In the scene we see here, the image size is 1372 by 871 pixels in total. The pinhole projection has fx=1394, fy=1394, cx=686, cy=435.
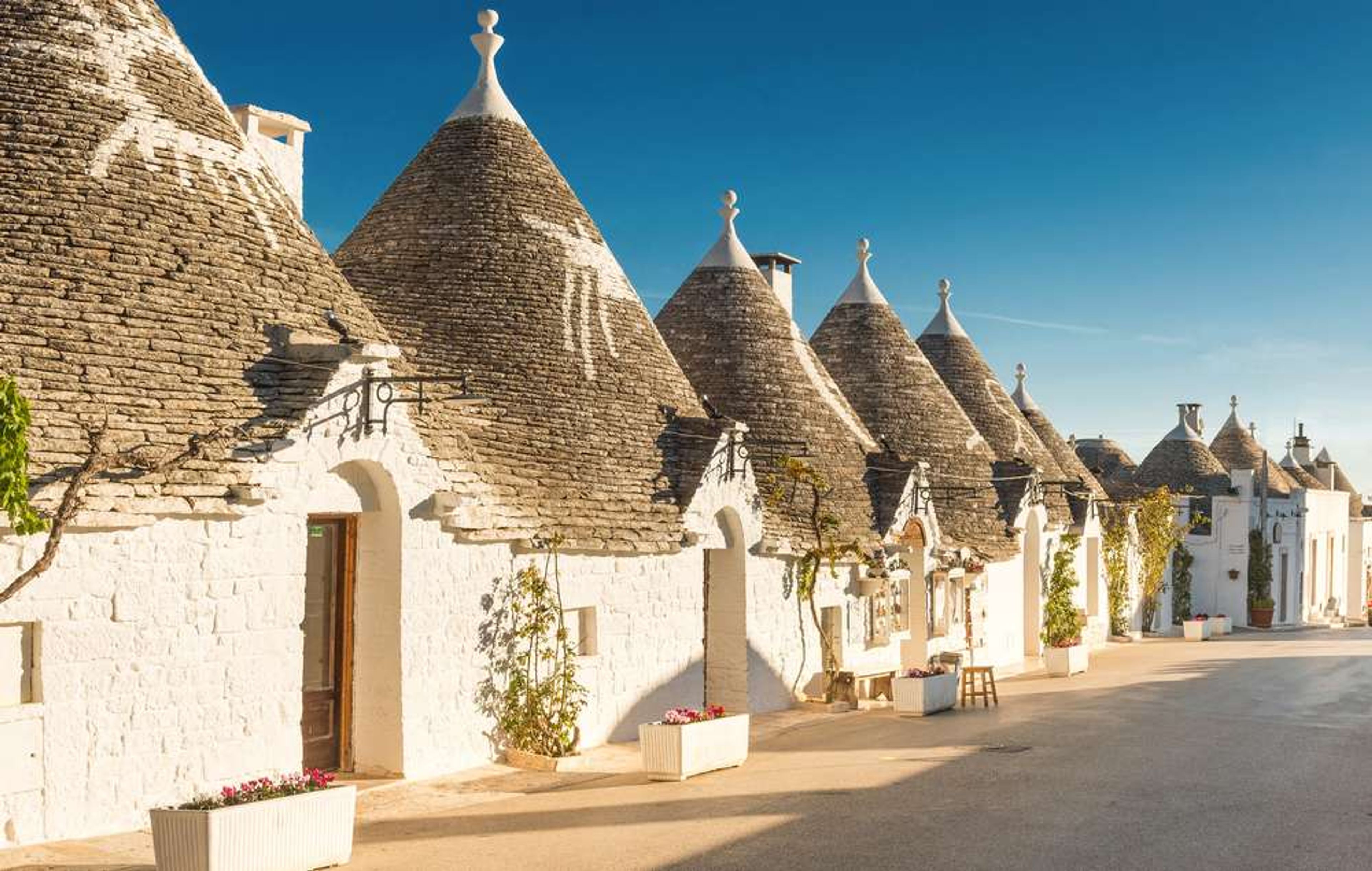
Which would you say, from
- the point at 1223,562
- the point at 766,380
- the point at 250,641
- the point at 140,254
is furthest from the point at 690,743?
the point at 1223,562

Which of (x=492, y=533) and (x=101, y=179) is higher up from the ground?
(x=101, y=179)

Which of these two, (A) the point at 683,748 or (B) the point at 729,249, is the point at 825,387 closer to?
(B) the point at 729,249

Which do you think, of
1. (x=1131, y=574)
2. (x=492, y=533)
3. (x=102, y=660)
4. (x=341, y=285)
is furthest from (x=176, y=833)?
(x=1131, y=574)

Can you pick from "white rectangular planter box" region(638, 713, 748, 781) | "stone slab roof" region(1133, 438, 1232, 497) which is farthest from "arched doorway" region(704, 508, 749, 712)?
"stone slab roof" region(1133, 438, 1232, 497)

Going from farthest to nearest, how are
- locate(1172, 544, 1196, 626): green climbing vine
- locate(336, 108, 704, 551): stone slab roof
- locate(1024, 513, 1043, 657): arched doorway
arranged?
1. locate(1172, 544, 1196, 626): green climbing vine
2. locate(1024, 513, 1043, 657): arched doorway
3. locate(336, 108, 704, 551): stone slab roof

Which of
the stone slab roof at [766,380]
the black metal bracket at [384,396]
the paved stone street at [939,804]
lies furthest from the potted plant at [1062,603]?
the black metal bracket at [384,396]

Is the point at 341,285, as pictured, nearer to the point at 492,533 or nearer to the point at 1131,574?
the point at 492,533

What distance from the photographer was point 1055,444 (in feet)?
122

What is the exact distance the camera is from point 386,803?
12367mm

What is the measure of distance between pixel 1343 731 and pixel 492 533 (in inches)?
433

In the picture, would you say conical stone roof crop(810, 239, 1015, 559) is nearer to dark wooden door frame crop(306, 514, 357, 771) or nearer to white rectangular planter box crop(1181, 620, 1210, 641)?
white rectangular planter box crop(1181, 620, 1210, 641)

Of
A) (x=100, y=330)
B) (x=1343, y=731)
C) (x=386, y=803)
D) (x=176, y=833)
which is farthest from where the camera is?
(x=1343, y=731)

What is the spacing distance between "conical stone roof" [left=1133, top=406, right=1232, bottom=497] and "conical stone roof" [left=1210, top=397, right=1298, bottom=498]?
2593mm

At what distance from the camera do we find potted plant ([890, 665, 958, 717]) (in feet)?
62.7
